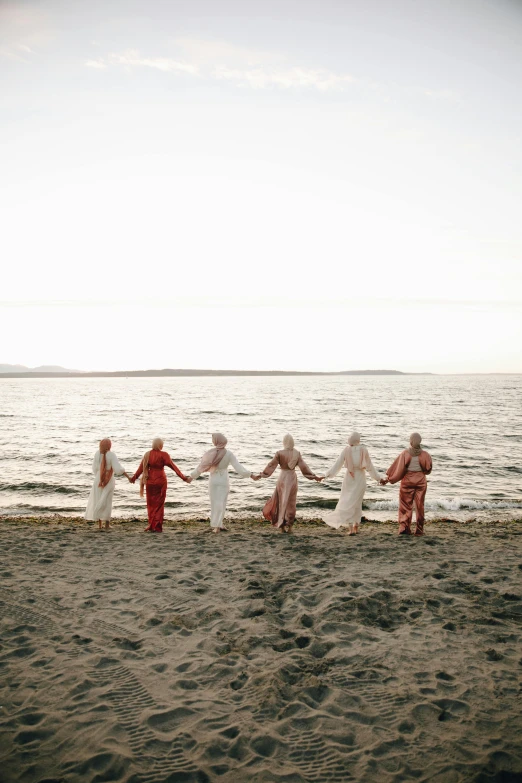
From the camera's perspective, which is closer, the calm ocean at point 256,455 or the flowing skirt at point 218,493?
the flowing skirt at point 218,493

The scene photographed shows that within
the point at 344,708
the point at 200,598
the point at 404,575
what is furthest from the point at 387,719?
the point at 404,575

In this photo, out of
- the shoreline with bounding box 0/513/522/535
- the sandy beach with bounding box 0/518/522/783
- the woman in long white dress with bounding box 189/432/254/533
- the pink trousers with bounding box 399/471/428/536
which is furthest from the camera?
the shoreline with bounding box 0/513/522/535

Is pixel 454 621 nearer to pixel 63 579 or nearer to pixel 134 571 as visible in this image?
pixel 134 571

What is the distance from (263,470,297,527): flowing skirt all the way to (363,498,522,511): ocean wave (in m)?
4.95

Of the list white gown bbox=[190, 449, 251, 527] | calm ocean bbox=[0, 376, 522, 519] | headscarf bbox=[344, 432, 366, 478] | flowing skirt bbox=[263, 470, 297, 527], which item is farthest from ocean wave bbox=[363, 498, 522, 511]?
white gown bbox=[190, 449, 251, 527]

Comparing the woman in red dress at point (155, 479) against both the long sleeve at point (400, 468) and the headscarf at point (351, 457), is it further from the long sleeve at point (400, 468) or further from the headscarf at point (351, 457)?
the long sleeve at point (400, 468)

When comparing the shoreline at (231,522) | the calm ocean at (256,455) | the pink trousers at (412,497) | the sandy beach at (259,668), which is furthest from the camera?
the calm ocean at (256,455)

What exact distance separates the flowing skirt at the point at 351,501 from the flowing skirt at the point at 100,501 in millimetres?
4626

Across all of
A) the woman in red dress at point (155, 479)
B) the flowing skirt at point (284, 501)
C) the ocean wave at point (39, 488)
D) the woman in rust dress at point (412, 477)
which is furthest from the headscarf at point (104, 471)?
the ocean wave at point (39, 488)

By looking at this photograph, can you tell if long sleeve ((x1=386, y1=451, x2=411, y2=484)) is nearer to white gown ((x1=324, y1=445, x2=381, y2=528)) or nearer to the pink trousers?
the pink trousers

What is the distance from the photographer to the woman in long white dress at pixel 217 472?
10000mm

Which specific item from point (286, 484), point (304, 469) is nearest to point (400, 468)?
point (304, 469)

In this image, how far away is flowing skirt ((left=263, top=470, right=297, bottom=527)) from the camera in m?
9.70

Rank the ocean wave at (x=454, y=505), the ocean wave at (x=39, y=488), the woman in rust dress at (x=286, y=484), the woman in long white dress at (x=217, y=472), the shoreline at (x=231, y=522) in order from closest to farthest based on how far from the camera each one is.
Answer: the woman in rust dress at (x=286, y=484), the woman in long white dress at (x=217, y=472), the shoreline at (x=231, y=522), the ocean wave at (x=454, y=505), the ocean wave at (x=39, y=488)
